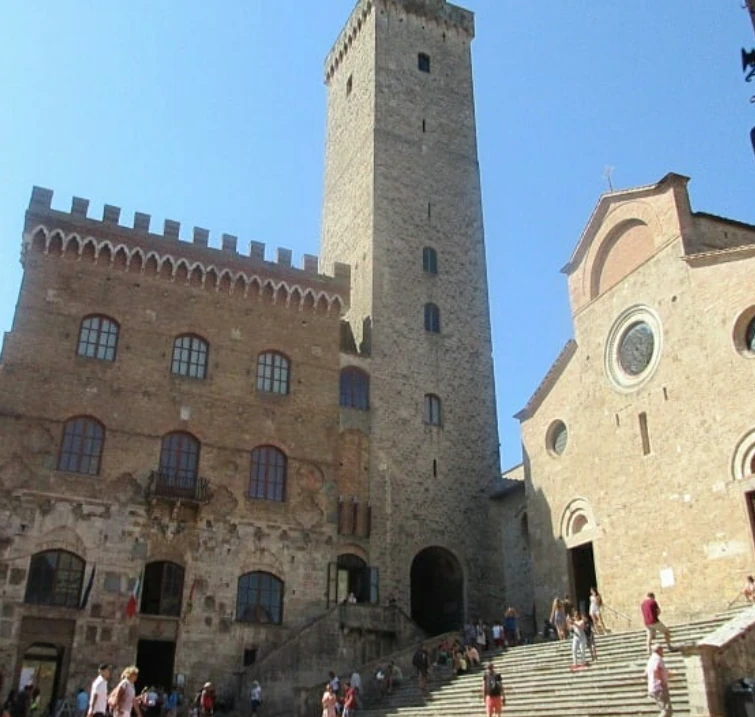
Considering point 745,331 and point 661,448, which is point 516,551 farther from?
point 745,331

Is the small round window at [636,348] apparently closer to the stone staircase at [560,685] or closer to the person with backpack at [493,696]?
the stone staircase at [560,685]

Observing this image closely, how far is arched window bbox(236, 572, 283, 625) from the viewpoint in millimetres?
24484

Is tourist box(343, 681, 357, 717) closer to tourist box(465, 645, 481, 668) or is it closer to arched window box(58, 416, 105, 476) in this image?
tourist box(465, 645, 481, 668)

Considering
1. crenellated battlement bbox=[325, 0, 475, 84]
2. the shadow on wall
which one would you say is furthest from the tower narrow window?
crenellated battlement bbox=[325, 0, 475, 84]

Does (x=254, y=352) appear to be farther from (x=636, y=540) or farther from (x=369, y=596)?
(x=636, y=540)

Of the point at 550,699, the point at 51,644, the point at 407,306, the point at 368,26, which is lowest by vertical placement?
the point at 550,699

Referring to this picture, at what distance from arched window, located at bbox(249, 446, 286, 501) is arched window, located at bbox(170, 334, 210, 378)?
316 centimetres

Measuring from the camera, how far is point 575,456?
2544cm

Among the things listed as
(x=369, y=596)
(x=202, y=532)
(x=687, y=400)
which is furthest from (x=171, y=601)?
(x=687, y=400)

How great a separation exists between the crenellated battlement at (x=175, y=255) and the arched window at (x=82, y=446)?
18.0ft

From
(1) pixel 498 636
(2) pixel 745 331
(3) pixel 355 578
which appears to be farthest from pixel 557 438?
(2) pixel 745 331

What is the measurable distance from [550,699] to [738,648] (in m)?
4.59

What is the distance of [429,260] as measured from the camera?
108ft

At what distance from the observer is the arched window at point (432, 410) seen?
30.3 meters
